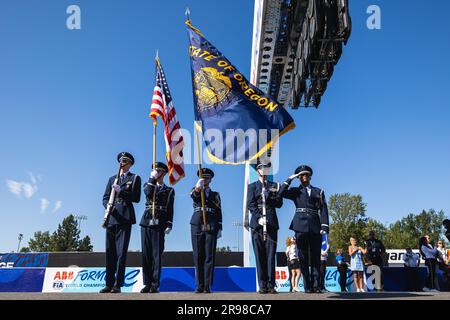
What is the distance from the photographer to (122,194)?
5.57 metres

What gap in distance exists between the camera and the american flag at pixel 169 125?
6352 mm

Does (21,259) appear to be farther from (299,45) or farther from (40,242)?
(40,242)

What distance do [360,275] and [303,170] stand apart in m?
7.14

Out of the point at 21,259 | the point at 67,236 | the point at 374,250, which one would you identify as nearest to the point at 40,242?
the point at 67,236

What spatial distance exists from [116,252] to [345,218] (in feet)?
176

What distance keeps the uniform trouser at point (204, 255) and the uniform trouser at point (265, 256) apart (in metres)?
0.70

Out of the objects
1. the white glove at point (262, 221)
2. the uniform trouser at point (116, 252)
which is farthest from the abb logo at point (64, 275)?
the white glove at point (262, 221)

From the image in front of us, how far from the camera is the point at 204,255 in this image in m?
5.93

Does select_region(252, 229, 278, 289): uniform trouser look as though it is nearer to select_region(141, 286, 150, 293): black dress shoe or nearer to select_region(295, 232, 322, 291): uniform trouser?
select_region(295, 232, 322, 291): uniform trouser

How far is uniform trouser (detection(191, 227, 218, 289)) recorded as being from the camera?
568 cm

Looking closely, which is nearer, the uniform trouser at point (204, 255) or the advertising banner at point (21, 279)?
the uniform trouser at point (204, 255)

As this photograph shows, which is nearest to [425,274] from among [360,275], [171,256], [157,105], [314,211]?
[360,275]

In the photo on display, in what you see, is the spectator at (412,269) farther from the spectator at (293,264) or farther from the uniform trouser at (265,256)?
the uniform trouser at (265,256)
